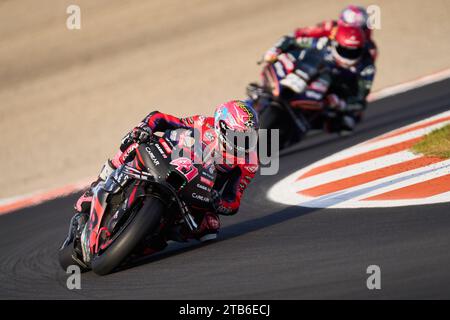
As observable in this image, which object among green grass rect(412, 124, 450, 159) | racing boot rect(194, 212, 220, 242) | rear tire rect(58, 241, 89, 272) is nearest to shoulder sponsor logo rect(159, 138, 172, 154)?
racing boot rect(194, 212, 220, 242)

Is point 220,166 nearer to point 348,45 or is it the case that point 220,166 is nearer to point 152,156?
point 152,156

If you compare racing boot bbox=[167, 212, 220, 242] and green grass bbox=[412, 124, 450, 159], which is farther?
green grass bbox=[412, 124, 450, 159]

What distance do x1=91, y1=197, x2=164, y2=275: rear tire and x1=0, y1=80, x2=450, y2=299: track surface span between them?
0.21 meters

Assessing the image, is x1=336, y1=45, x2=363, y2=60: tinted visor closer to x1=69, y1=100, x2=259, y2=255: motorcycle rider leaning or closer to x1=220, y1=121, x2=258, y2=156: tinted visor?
x1=69, y1=100, x2=259, y2=255: motorcycle rider leaning

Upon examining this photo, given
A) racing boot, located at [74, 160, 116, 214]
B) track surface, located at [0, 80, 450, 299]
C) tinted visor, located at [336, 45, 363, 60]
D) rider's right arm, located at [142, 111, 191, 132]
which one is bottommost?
track surface, located at [0, 80, 450, 299]

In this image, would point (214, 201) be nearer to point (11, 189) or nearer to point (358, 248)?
point (358, 248)

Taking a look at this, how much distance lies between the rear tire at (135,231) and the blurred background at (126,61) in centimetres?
508

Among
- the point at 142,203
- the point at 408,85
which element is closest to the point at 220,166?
the point at 142,203

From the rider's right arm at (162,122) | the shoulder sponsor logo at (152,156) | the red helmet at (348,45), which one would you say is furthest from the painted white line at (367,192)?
the red helmet at (348,45)

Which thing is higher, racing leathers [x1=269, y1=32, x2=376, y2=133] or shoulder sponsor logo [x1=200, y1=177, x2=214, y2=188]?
racing leathers [x1=269, y1=32, x2=376, y2=133]

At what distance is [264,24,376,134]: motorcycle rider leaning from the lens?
12.1m

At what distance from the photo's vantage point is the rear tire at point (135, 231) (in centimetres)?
680

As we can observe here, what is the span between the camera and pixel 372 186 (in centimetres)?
912

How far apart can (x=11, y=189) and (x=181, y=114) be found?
2997 millimetres
